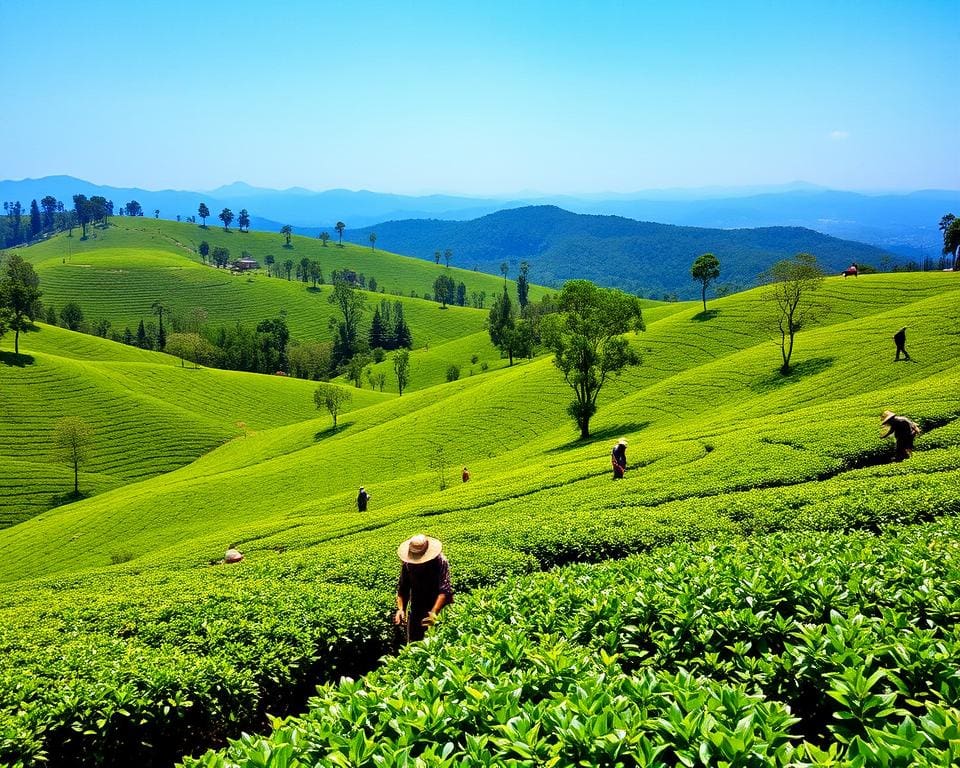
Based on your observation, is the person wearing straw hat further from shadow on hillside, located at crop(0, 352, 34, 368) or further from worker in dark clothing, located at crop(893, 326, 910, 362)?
shadow on hillside, located at crop(0, 352, 34, 368)

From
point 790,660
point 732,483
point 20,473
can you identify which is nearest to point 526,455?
point 732,483

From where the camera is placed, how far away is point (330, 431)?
77250mm

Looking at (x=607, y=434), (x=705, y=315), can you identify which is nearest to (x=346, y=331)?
(x=705, y=315)

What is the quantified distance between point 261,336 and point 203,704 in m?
168

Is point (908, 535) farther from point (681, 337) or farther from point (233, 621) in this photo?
point (681, 337)

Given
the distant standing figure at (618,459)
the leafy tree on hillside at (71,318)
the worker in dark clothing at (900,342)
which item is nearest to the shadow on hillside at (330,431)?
the distant standing figure at (618,459)

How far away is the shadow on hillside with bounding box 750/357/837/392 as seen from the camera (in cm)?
4947

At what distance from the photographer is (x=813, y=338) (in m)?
59.5

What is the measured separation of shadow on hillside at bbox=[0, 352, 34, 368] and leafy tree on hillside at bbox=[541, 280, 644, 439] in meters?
102

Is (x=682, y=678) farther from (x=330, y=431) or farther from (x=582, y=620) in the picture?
(x=330, y=431)

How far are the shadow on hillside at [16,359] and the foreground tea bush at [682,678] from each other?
123198mm

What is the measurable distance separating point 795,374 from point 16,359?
409ft

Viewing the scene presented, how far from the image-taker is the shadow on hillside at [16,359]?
10031 cm

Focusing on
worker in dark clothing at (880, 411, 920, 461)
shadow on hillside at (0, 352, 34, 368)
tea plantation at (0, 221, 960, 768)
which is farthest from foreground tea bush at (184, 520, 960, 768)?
shadow on hillside at (0, 352, 34, 368)
